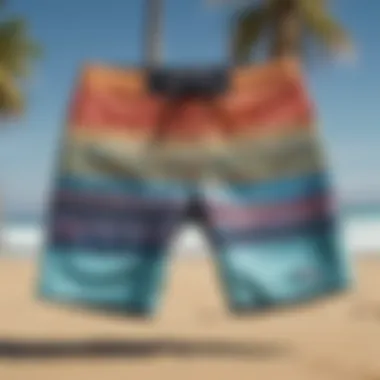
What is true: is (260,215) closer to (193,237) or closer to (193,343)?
(193,343)

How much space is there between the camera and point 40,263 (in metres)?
7.22

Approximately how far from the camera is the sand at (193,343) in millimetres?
7832

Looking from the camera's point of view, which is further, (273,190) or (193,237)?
(193,237)

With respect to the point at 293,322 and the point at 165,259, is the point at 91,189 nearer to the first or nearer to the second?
the point at 165,259

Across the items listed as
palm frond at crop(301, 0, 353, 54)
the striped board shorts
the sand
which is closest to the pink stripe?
the striped board shorts

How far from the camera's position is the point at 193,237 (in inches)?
Result: 1238

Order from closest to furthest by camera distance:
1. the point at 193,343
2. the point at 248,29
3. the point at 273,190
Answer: the point at 273,190 < the point at 193,343 < the point at 248,29

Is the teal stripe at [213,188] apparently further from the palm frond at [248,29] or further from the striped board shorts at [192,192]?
the palm frond at [248,29]

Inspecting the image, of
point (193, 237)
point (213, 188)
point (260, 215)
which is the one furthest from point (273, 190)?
point (193, 237)

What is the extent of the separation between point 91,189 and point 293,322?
4.71m

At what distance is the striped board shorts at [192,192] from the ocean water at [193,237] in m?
0.23

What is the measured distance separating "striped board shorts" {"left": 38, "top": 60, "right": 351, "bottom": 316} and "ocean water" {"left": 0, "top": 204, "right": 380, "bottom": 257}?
0.23 m

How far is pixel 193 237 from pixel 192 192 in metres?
24.2

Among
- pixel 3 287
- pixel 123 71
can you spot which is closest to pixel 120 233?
pixel 123 71
